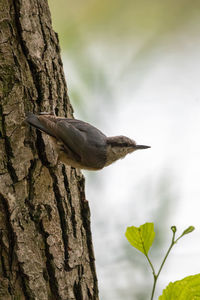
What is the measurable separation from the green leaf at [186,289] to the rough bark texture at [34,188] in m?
0.92

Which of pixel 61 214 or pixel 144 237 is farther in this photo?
pixel 61 214

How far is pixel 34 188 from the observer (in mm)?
2170

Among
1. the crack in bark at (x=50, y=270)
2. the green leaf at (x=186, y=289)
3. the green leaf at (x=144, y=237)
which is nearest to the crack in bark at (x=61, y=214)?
the crack in bark at (x=50, y=270)

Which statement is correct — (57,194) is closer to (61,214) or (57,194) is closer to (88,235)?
(61,214)

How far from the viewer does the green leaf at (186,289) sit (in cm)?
123

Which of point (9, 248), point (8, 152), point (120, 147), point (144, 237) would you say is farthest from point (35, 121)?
point (120, 147)

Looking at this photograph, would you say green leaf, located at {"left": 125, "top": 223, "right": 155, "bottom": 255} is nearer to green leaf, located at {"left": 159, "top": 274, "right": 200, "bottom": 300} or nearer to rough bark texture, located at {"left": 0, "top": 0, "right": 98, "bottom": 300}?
green leaf, located at {"left": 159, "top": 274, "right": 200, "bottom": 300}

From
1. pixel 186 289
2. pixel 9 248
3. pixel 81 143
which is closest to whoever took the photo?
pixel 186 289

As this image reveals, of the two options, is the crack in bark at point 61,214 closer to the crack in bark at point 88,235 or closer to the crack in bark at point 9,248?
the crack in bark at point 88,235

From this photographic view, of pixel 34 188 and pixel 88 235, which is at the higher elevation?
pixel 34 188

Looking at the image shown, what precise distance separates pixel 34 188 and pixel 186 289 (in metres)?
1.12

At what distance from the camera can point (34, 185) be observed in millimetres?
2178

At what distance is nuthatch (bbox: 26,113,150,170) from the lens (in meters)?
2.42

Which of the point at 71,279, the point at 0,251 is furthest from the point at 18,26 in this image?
the point at 71,279
